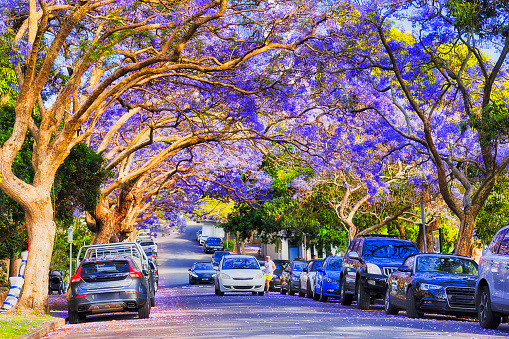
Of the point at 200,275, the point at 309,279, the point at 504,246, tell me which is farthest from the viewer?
the point at 200,275

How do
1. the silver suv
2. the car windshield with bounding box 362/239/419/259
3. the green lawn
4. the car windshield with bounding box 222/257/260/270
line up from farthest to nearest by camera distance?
the car windshield with bounding box 222/257/260/270 → the car windshield with bounding box 362/239/419/259 → the green lawn → the silver suv

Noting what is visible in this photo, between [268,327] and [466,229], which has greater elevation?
[466,229]

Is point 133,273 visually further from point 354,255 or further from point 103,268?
point 354,255

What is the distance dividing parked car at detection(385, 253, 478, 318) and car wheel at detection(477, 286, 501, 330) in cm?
178

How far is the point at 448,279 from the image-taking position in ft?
47.9

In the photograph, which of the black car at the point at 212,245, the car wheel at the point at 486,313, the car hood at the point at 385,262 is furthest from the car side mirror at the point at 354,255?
the black car at the point at 212,245

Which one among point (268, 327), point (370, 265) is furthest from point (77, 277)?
point (370, 265)

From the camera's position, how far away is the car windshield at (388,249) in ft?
61.9

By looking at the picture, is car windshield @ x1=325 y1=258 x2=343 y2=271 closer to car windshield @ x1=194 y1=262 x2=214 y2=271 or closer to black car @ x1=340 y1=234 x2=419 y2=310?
black car @ x1=340 y1=234 x2=419 y2=310

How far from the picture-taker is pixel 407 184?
31812 millimetres

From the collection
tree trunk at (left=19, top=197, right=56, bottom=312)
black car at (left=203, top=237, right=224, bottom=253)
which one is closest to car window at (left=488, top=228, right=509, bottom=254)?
tree trunk at (left=19, top=197, right=56, bottom=312)

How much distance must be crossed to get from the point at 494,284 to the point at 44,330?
8.16 m

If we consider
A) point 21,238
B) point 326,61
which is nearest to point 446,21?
point 326,61

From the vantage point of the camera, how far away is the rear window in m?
15.9
